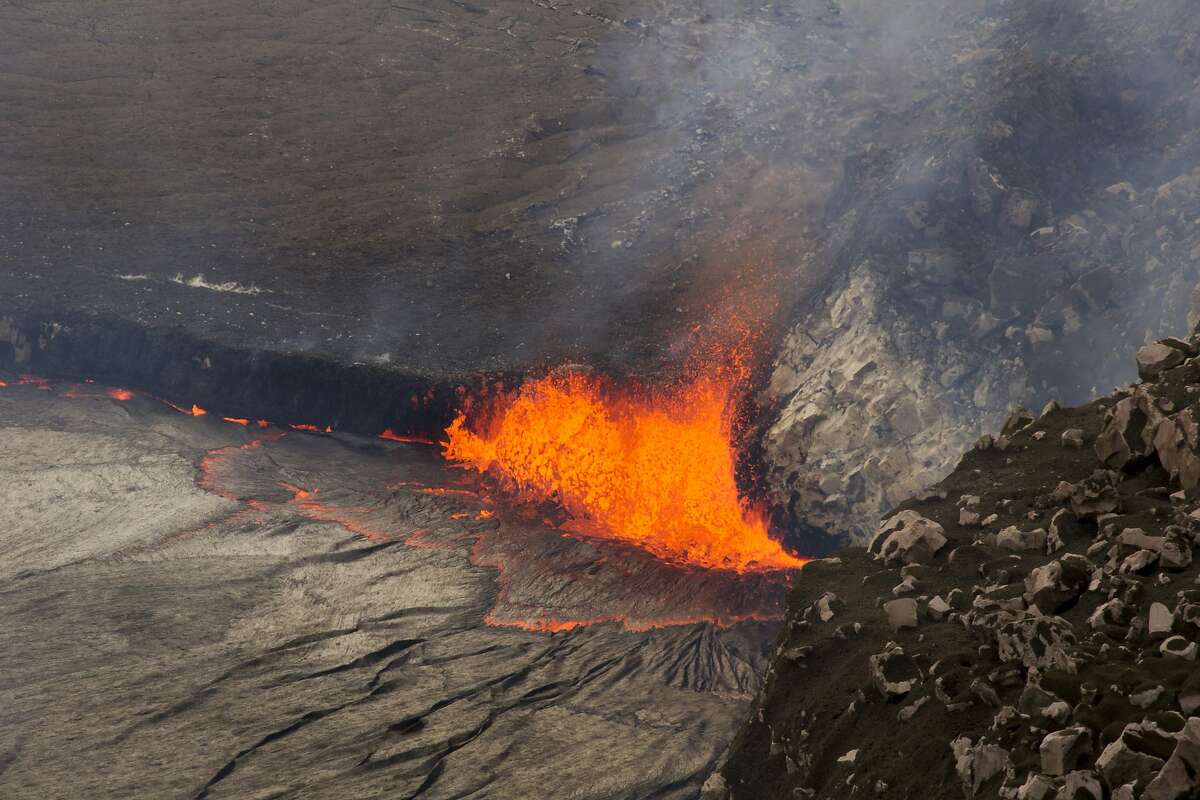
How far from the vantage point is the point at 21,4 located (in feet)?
90.7

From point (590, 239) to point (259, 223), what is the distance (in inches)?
239

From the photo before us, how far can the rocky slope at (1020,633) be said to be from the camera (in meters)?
5.34

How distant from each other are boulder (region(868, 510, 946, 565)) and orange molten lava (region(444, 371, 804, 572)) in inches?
266

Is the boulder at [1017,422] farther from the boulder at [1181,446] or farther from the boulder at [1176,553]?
the boulder at [1176,553]

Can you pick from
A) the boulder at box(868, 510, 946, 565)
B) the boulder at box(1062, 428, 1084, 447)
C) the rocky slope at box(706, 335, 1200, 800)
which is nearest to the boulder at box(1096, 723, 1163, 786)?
the rocky slope at box(706, 335, 1200, 800)

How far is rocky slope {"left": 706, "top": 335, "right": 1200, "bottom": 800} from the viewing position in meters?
5.34

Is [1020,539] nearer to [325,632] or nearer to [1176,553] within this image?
[1176,553]

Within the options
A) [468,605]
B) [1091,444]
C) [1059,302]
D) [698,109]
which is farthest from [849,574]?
[698,109]

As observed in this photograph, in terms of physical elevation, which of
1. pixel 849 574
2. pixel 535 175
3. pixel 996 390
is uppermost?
pixel 535 175

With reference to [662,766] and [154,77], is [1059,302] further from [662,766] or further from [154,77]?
[154,77]

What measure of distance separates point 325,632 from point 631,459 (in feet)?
16.9

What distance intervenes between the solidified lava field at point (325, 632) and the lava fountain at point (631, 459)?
637mm

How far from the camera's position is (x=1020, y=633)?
644 centimetres

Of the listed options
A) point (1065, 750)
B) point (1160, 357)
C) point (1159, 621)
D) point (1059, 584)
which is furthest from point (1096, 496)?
point (1065, 750)
